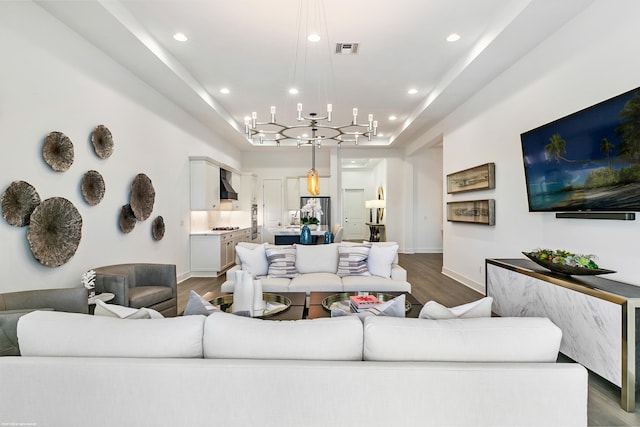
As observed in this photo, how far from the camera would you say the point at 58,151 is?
10.1 ft

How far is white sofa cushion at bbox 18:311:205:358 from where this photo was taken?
1325mm

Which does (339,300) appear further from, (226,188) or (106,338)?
(226,188)

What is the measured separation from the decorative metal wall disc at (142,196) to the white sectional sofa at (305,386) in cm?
332

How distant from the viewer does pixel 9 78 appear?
2.62 metres

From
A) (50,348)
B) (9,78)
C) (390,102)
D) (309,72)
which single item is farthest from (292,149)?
(50,348)

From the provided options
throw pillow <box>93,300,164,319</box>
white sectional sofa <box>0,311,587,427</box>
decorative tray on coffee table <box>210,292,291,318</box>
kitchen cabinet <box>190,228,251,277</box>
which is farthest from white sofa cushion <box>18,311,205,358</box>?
kitchen cabinet <box>190,228,251,277</box>

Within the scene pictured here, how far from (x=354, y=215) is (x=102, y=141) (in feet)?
34.9

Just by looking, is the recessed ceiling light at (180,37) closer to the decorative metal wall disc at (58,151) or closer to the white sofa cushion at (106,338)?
the decorative metal wall disc at (58,151)

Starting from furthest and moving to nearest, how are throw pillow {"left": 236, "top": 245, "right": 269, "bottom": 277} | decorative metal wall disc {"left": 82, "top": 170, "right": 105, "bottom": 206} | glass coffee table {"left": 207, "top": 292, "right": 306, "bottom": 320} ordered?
throw pillow {"left": 236, "top": 245, "right": 269, "bottom": 277}, decorative metal wall disc {"left": 82, "top": 170, "right": 105, "bottom": 206}, glass coffee table {"left": 207, "top": 292, "right": 306, "bottom": 320}

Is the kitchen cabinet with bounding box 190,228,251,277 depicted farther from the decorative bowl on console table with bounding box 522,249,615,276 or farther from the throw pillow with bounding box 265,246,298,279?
the decorative bowl on console table with bounding box 522,249,615,276

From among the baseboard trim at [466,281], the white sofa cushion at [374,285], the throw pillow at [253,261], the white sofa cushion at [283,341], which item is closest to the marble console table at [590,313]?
the white sofa cushion at [374,285]

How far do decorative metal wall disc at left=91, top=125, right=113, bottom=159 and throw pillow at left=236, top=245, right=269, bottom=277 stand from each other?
1.88 meters

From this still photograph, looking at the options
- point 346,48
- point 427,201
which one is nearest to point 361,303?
point 346,48

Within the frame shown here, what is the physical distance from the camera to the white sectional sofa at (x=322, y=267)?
3686 millimetres
